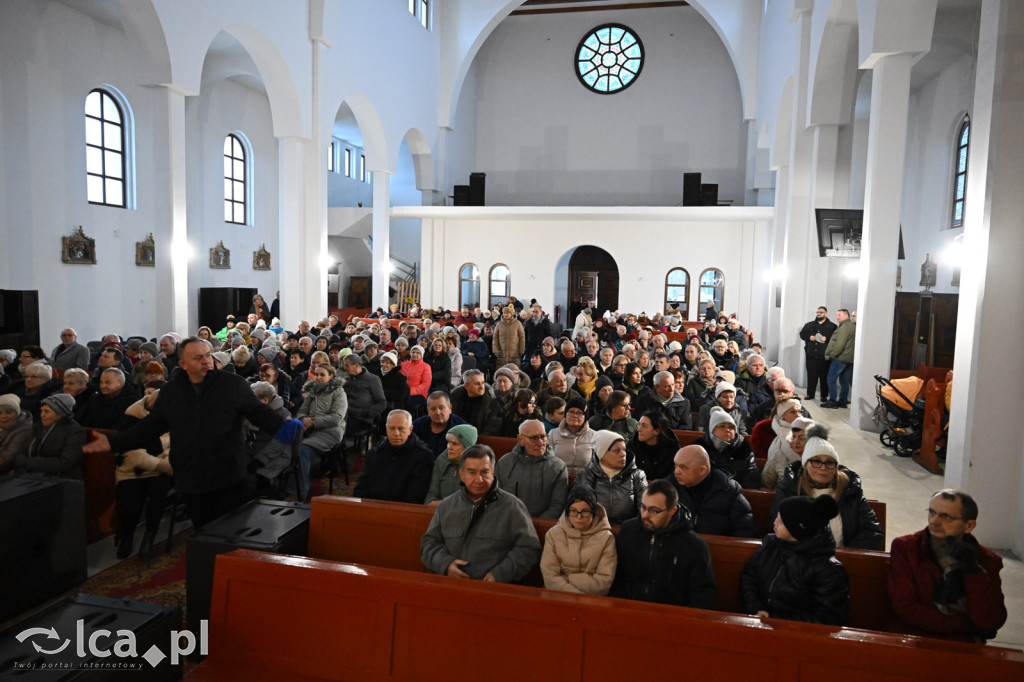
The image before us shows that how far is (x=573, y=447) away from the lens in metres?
4.81

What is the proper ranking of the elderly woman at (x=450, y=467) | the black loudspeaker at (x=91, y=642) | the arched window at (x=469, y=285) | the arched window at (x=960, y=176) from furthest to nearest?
the arched window at (x=469, y=285) < the arched window at (x=960, y=176) < the elderly woman at (x=450, y=467) < the black loudspeaker at (x=91, y=642)

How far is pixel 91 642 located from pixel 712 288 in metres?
20.8

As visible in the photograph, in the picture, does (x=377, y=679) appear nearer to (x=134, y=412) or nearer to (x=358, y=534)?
(x=358, y=534)

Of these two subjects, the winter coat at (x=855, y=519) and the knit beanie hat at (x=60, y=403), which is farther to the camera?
the knit beanie hat at (x=60, y=403)

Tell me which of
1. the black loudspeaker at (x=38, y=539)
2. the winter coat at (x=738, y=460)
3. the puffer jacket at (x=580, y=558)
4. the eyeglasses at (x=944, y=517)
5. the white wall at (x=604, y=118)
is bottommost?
the black loudspeaker at (x=38, y=539)

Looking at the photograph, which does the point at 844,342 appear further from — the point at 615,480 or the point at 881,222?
the point at 615,480

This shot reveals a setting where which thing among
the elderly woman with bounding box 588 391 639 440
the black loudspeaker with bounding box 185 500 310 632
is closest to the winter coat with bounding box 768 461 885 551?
the elderly woman with bounding box 588 391 639 440

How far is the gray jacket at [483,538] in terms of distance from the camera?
3.26m

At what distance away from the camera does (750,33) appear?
846 inches

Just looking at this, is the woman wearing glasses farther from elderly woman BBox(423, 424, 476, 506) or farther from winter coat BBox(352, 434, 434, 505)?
winter coat BBox(352, 434, 434, 505)

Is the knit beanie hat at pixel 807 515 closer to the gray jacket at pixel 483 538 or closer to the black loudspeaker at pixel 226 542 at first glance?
the gray jacket at pixel 483 538

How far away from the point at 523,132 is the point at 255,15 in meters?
13.8

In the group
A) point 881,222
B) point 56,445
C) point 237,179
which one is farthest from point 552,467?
point 237,179

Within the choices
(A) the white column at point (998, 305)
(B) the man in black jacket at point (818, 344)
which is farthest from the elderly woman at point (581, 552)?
(B) the man in black jacket at point (818, 344)
